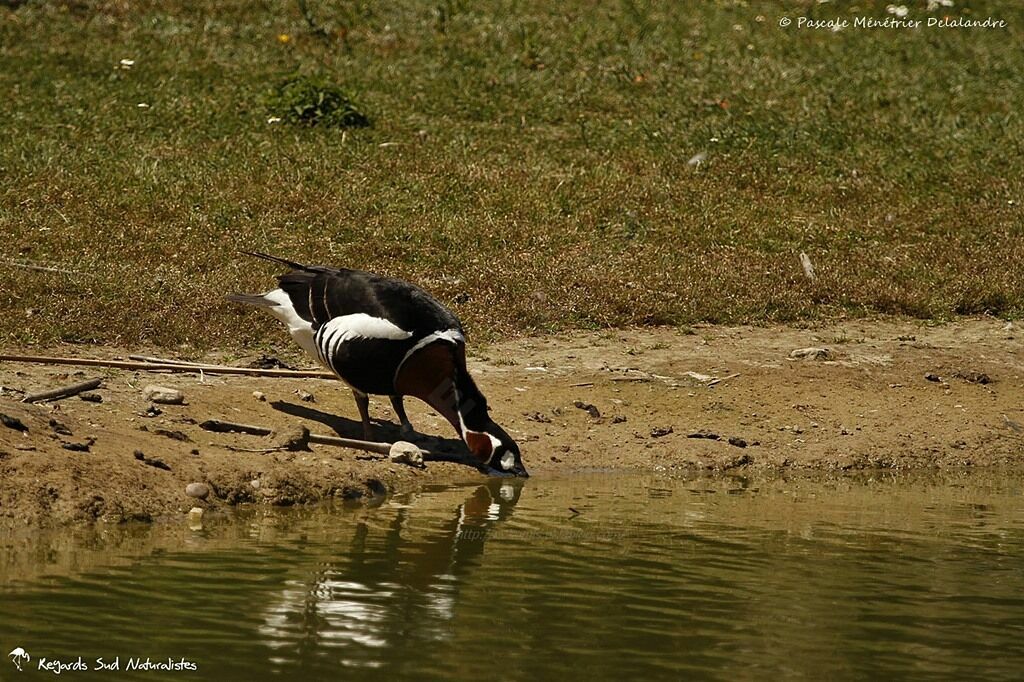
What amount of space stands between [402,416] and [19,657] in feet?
14.0

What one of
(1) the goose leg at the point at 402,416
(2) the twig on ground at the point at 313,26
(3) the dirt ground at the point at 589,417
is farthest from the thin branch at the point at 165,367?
(2) the twig on ground at the point at 313,26

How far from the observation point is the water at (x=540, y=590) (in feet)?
17.7

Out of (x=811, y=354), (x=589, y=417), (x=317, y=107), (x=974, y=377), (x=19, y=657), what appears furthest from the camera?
(x=317, y=107)

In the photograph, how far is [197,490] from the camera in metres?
7.71

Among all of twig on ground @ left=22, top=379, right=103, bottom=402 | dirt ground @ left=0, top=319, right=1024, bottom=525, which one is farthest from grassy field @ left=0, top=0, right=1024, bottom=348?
twig on ground @ left=22, top=379, right=103, bottom=402

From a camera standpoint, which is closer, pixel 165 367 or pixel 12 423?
pixel 12 423

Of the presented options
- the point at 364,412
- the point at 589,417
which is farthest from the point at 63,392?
the point at 589,417

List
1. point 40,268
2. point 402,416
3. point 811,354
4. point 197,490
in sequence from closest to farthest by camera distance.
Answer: point 197,490, point 402,416, point 811,354, point 40,268

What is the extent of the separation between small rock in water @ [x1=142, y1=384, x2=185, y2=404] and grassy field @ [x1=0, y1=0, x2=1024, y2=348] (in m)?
1.34

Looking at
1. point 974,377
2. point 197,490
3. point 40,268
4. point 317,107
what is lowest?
point 197,490

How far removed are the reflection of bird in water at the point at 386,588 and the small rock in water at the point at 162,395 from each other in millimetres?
1639

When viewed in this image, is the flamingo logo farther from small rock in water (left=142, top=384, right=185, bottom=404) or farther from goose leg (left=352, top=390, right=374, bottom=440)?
goose leg (left=352, top=390, right=374, bottom=440)

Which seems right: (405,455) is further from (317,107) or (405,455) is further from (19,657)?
(317,107)

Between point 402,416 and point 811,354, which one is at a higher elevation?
point 811,354
